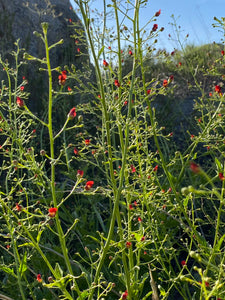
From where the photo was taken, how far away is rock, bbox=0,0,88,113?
486 centimetres

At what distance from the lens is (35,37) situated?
5.57 m

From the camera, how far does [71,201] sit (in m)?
3.59

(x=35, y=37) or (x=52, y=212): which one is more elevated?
(x=35, y=37)

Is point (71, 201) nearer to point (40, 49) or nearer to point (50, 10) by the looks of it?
point (40, 49)

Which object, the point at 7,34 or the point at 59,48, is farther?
the point at 59,48

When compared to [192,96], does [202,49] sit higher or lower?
higher

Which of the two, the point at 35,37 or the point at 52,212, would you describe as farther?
the point at 35,37

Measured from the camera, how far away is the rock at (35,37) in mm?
4863

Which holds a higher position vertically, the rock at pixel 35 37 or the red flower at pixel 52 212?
the rock at pixel 35 37

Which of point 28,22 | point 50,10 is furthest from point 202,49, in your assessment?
point 28,22

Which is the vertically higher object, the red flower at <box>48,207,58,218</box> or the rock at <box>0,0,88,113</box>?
the rock at <box>0,0,88,113</box>

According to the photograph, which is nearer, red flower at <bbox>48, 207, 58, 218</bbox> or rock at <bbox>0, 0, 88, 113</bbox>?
red flower at <bbox>48, 207, 58, 218</bbox>

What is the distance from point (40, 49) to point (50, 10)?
132 cm

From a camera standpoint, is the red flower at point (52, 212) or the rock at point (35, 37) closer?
the red flower at point (52, 212)
